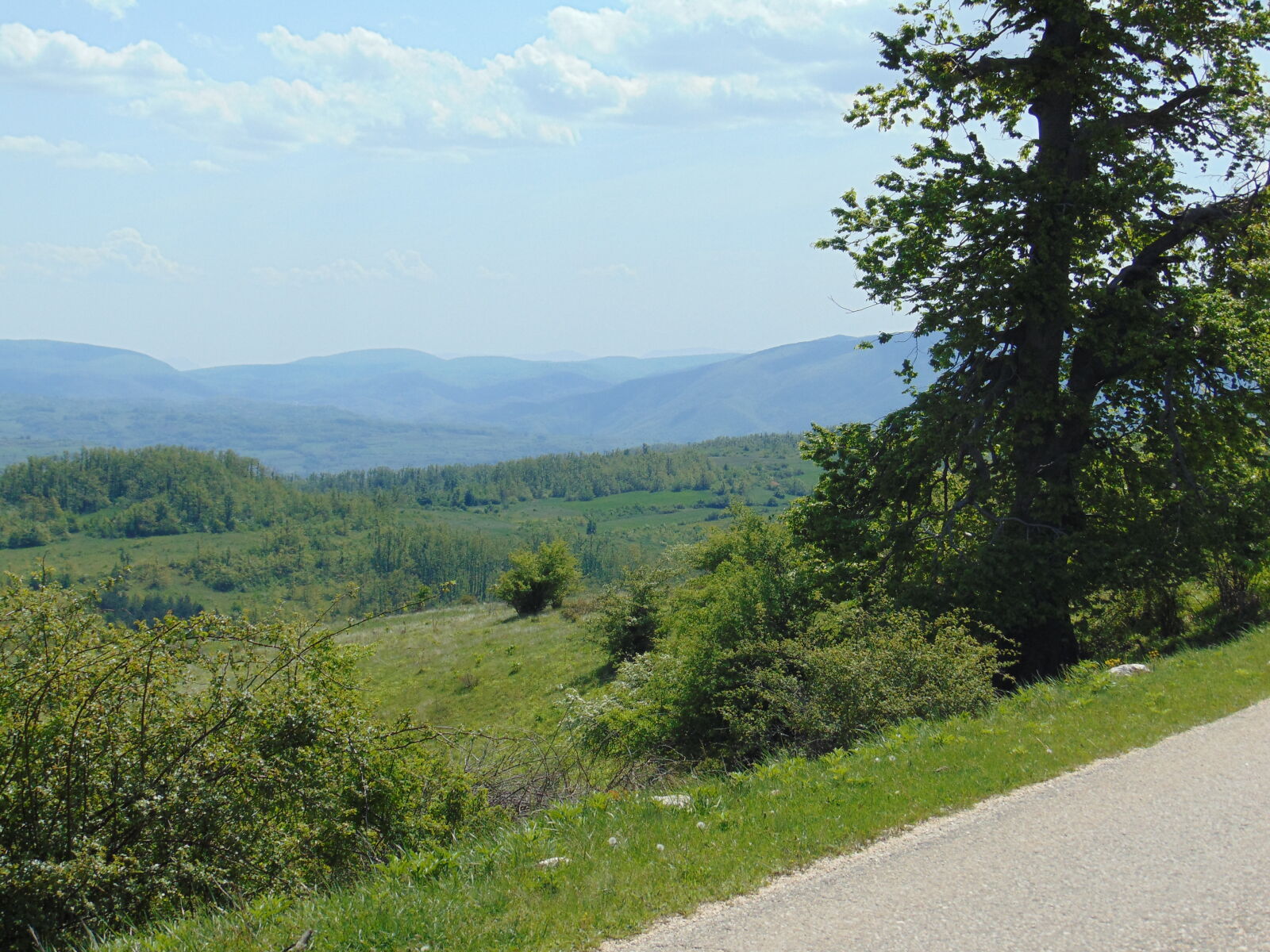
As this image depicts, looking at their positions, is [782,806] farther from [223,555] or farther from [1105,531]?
[223,555]

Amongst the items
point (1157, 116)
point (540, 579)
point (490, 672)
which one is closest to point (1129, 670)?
point (1157, 116)

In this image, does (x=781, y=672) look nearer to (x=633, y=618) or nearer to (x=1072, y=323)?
(x=1072, y=323)

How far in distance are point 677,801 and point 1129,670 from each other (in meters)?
8.51

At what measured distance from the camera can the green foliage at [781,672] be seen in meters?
11.8

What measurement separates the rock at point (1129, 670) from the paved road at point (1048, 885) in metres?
5.08

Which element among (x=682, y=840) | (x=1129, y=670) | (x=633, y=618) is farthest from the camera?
(x=633, y=618)

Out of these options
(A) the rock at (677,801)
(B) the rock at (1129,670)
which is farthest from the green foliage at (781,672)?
(A) the rock at (677,801)

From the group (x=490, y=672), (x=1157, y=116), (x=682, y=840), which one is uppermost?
(x=1157, y=116)

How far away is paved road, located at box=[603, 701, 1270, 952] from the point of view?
5488 mm

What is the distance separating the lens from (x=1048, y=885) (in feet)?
20.2

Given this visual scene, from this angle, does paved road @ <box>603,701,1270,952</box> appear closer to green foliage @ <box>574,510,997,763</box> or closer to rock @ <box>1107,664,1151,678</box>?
green foliage @ <box>574,510,997,763</box>

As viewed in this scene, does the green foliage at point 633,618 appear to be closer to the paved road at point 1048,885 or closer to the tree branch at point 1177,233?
the tree branch at point 1177,233

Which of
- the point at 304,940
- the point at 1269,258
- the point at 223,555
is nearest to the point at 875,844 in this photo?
the point at 304,940

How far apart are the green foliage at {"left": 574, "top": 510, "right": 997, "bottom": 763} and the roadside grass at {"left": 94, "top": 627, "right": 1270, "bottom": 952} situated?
36.6 inches
